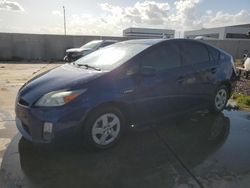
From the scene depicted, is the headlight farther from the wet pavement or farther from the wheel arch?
the wet pavement

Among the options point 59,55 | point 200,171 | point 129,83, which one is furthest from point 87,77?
point 59,55

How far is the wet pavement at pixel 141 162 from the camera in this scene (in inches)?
121

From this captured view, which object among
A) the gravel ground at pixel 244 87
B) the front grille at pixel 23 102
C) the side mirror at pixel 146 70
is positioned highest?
the side mirror at pixel 146 70

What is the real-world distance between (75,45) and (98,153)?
1785cm

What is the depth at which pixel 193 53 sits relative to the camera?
4957 millimetres

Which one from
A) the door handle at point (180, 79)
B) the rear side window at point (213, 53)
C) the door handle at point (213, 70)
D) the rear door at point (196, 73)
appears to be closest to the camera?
the door handle at point (180, 79)

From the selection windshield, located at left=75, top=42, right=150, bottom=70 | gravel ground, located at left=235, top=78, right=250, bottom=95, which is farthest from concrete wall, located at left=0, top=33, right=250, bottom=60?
windshield, located at left=75, top=42, right=150, bottom=70

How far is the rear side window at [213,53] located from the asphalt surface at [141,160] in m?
1.46

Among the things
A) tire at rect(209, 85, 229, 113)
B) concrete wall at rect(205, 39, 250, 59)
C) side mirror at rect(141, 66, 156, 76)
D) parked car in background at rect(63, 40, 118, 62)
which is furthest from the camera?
concrete wall at rect(205, 39, 250, 59)

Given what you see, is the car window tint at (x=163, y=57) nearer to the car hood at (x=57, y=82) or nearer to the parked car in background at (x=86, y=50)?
the car hood at (x=57, y=82)

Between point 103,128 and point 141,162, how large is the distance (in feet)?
2.30

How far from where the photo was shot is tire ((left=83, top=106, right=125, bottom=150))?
357 centimetres

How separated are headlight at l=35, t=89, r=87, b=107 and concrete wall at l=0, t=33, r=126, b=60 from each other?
17.1 m

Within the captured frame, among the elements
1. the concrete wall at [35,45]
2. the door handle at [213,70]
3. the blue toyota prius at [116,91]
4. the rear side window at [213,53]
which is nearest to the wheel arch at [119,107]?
the blue toyota prius at [116,91]
